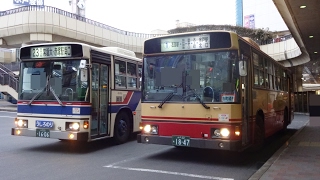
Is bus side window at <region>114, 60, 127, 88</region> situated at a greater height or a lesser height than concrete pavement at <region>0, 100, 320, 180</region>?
greater

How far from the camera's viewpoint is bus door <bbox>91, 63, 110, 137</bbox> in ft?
33.1

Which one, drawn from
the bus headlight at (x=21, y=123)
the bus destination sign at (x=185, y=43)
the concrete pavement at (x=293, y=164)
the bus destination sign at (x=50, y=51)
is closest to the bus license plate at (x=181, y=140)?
the concrete pavement at (x=293, y=164)

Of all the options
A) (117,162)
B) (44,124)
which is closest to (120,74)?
(44,124)

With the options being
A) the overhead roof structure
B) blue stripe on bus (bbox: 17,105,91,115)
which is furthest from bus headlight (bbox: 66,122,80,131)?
the overhead roof structure

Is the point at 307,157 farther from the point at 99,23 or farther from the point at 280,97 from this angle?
the point at 99,23

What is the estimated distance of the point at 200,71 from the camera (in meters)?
8.26

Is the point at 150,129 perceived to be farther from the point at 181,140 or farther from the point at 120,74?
the point at 120,74

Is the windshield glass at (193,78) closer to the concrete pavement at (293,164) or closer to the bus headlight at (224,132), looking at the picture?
the bus headlight at (224,132)

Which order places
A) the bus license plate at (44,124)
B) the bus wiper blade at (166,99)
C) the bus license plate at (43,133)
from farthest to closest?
1. the bus license plate at (44,124)
2. the bus license plate at (43,133)
3. the bus wiper blade at (166,99)

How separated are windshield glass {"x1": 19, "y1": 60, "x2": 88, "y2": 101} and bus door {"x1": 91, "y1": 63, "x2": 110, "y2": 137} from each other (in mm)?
598

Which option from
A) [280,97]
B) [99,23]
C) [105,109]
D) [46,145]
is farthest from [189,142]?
[99,23]

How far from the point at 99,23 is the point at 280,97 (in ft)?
71.0

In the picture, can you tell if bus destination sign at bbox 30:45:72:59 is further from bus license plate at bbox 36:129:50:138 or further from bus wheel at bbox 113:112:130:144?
bus wheel at bbox 113:112:130:144

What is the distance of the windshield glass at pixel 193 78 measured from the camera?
8.03 metres
